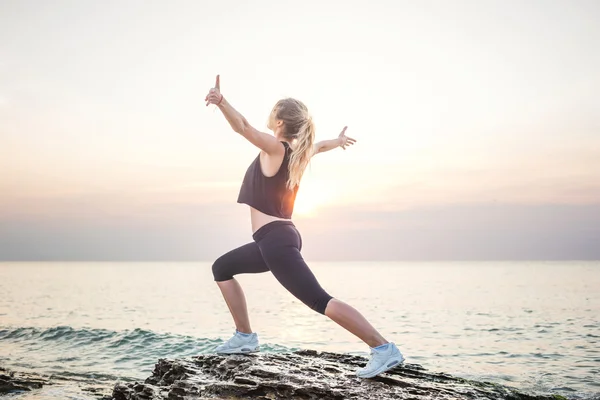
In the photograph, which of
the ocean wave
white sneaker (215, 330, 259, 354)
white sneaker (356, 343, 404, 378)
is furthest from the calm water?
white sneaker (356, 343, 404, 378)

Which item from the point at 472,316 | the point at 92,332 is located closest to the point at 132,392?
the point at 92,332

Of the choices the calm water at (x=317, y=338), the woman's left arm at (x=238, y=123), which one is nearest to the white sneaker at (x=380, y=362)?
the woman's left arm at (x=238, y=123)

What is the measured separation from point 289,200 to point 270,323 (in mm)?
22271

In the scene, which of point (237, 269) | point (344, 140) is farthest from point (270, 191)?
point (344, 140)

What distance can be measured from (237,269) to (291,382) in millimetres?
1534

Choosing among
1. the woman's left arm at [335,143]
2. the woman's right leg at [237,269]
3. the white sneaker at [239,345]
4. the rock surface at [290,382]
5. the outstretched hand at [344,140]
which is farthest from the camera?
the outstretched hand at [344,140]

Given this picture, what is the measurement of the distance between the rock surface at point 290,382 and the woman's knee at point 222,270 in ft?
3.11

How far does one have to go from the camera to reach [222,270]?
6.41 meters

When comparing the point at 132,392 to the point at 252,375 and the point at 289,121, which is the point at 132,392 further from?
the point at 289,121

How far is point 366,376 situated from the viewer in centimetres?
557

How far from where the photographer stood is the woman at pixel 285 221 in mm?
5473

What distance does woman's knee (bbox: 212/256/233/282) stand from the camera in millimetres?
6383

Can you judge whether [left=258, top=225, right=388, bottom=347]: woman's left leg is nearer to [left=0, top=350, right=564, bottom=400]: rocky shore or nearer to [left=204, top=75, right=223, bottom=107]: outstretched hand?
[left=0, top=350, right=564, bottom=400]: rocky shore

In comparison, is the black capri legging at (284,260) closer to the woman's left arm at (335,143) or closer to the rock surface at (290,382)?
the rock surface at (290,382)
